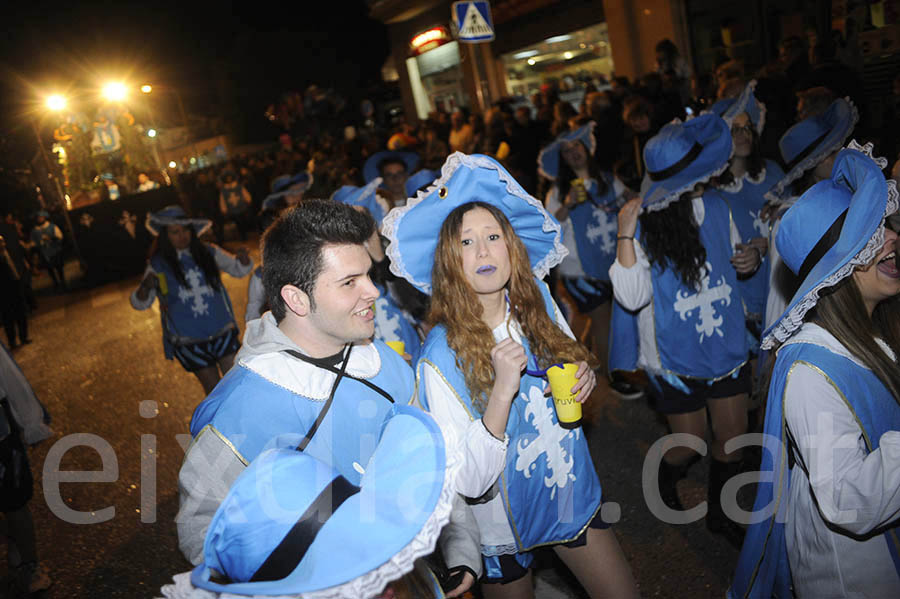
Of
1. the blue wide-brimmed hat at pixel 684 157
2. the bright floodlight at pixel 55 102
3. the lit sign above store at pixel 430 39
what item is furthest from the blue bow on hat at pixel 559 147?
the bright floodlight at pixel 55 102

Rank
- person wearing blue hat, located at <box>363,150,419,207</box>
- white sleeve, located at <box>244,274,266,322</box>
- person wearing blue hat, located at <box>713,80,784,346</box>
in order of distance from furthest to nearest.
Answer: person wearing blue hat, located at <box>363,150,419,207</box> → white sleeve, located at <box>244,274,266,322</box> → person wearing blue hat, located at <box>713,80,784,346</box>

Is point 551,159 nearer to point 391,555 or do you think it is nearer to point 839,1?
point 839,1

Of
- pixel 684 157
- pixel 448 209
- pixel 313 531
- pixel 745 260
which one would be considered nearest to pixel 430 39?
pixel 684 157

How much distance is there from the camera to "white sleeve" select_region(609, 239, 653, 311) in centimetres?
350

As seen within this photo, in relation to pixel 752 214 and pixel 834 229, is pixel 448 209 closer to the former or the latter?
pixel 834 229

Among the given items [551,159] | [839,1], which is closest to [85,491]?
[551,159]

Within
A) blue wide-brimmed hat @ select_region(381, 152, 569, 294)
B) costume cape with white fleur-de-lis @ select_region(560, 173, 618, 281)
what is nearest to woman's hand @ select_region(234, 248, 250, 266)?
costume cape with white fleur-de-lis @ select_region(560, 173, 618, 281)

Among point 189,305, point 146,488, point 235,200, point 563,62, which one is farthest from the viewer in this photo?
point 235,200

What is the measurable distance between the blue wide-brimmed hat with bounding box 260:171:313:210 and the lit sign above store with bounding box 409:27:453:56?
13.7m

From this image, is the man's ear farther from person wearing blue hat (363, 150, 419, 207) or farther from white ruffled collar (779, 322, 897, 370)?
person wearing blue hat (363, 150, 419, 207)

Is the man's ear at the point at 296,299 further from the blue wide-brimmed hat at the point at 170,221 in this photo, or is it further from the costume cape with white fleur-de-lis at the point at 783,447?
the blue wide-brimmed hat at the point at 170,221

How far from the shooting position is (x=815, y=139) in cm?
399

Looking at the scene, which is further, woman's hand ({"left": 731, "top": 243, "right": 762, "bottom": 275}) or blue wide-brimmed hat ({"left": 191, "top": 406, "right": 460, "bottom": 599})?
woman's hand ({"left": 731, "top": 243, "right": 762, "bottom": 275})

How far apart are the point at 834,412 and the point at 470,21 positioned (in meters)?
9.62
